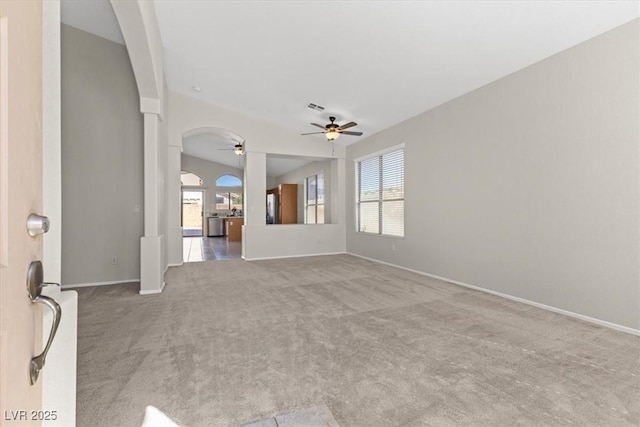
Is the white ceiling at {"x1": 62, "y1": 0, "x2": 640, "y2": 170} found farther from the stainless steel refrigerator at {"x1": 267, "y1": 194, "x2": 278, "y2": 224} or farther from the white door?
the stainless steel refrigerator at {"x1": 267, "y1": 194, "x2": 278, "y2": 224}

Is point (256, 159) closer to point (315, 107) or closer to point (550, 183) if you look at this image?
point (315, 107)

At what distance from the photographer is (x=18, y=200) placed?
1.93 ft

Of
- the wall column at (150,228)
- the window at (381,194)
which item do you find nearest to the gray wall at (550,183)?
the window at (381,194)

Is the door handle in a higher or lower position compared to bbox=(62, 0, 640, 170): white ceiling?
lower

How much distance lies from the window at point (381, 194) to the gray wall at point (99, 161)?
4538mm

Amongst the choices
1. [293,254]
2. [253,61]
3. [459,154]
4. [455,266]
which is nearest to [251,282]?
[293,254]

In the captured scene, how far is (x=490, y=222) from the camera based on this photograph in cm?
389

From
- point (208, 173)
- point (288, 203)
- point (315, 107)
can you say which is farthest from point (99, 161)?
point (208, 173)

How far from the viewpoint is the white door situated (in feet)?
1.72

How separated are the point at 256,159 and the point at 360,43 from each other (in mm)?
3879

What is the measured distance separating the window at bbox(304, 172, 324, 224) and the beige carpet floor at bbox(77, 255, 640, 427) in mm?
5657

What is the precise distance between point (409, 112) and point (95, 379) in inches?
208

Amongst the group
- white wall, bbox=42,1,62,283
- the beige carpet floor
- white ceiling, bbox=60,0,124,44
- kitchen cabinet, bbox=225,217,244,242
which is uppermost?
white ceiling, bbox=60,0,124,44

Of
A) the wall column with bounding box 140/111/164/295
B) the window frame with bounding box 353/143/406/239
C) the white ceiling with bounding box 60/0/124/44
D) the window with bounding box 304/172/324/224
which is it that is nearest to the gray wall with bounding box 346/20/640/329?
the window frame with bounding box 353/143/406/239
